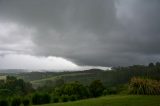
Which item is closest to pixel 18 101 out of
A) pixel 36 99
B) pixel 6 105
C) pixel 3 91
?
pixel 6 105

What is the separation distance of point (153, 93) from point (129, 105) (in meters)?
40.7

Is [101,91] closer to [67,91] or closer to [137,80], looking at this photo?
[67,91]

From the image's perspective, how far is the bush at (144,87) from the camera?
9788 centimetres

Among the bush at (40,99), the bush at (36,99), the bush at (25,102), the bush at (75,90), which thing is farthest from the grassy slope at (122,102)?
the bush at (75,90)

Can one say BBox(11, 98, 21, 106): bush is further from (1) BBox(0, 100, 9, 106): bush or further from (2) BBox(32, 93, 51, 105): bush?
(2) BBox(32, 93, 51, 105): bush

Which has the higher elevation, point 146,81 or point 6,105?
point 146,81

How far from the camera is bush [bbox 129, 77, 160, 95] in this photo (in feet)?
321

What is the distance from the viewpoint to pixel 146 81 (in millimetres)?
100312

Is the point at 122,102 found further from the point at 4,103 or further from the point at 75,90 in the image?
the point at 75,90

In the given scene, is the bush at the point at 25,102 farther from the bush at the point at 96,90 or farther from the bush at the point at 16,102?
the bush at the point at 96,90

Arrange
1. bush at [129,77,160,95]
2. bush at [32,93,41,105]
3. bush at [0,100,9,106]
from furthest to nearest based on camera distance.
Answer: bush at [129,77,160,95] → bush at [32,93,41,105] → bush at [0,100,9,106]

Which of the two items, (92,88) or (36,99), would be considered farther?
(92,88)

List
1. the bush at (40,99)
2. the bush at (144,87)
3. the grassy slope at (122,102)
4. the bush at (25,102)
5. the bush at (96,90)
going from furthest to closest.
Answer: the bush at (96,90)
the bush at (144,87)
the bush at (40,99)
the bush at (25,102)
the grassy slope at (122,102)

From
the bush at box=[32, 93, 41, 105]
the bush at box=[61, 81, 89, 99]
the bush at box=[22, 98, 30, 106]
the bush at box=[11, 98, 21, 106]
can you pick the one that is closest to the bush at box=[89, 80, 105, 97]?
the bush at box=[61, 81, 89, 99]
